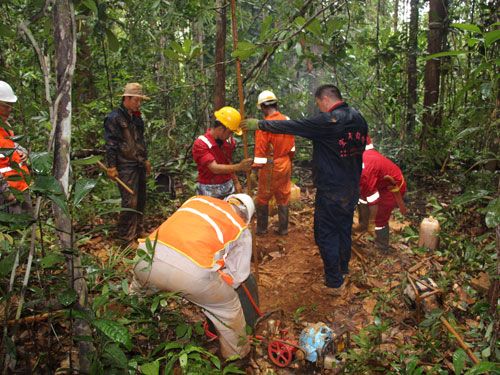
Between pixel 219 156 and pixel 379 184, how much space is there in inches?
79.4

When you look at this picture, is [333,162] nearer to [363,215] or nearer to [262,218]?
[363,215]

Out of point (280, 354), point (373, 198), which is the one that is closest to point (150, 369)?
point (280, 354)

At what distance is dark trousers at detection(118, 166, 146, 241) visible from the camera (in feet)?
15.7

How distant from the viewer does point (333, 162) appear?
3855mm

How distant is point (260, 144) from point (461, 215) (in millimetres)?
2926

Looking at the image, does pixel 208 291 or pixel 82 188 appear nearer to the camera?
pixel 82 188

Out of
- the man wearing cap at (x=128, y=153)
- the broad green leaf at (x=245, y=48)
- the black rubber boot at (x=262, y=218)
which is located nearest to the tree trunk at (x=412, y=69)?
the black rubber boot at (x=262, y=218)

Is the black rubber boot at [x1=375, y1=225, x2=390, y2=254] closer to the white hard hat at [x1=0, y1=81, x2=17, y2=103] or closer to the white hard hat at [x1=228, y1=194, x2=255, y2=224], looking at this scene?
the white hard hat at [x1=228, y1=194, x2=255, y2=224]

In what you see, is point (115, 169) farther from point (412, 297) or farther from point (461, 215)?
point (461, 215)

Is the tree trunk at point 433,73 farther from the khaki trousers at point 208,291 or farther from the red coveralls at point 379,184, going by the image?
the khaki trousers at point 208,291

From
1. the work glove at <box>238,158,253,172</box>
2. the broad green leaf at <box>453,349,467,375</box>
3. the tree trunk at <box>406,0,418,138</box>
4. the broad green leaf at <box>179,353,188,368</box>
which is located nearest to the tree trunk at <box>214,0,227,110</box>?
the work glove at <box>238,158,253,172</box>

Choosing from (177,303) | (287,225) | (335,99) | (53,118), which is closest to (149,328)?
(177,303)

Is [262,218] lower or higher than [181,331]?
lower

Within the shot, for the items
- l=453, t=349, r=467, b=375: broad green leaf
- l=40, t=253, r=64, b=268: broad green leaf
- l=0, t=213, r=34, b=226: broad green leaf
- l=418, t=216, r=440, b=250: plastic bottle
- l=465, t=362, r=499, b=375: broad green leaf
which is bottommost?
l=418, t=216, r=440, b=250: plastic bottle
